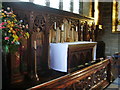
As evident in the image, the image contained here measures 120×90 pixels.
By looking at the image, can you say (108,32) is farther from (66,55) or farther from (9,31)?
(9,31)

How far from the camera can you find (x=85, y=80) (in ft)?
8.93

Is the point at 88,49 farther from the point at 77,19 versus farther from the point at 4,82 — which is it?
the point at 4,82

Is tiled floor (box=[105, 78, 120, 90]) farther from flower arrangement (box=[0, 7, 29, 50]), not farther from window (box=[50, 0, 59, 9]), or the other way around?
window (box=[50, 0, 59, 9])

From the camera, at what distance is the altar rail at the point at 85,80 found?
190 centimetres

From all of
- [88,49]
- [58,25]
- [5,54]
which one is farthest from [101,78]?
[5,54]

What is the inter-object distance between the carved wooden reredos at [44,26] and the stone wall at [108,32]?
7.29 feet

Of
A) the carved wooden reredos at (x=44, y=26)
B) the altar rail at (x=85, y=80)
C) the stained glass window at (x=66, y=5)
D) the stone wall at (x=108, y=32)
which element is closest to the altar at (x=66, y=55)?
the carved wooden reredos at (x=44, y=26)

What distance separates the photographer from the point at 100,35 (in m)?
7.41

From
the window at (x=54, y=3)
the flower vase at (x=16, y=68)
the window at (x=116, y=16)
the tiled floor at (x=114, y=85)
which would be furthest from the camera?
the window at (x=116, y=16)

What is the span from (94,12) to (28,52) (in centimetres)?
440

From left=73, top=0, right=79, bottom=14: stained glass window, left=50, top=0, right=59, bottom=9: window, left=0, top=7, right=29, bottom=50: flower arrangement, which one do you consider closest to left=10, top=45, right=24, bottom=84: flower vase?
left=0, top=7, right=29, bottom=50: flower arrangement

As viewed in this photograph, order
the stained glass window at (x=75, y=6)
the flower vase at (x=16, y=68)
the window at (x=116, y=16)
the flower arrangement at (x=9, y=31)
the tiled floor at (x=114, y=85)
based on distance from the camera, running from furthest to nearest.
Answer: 1. the window at (x=116, y=16)
2. the stained glass window at (x=75, y=6)
3. the tiled floor at (x=114, y=85)
4. the flower vase at (x=16, y=68)
5. the flower arrangement at (x=9, y=31)

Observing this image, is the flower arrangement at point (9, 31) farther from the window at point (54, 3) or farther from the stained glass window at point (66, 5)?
the stained glass window at point (66, 5)

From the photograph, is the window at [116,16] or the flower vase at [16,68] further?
the window at [116,16]
